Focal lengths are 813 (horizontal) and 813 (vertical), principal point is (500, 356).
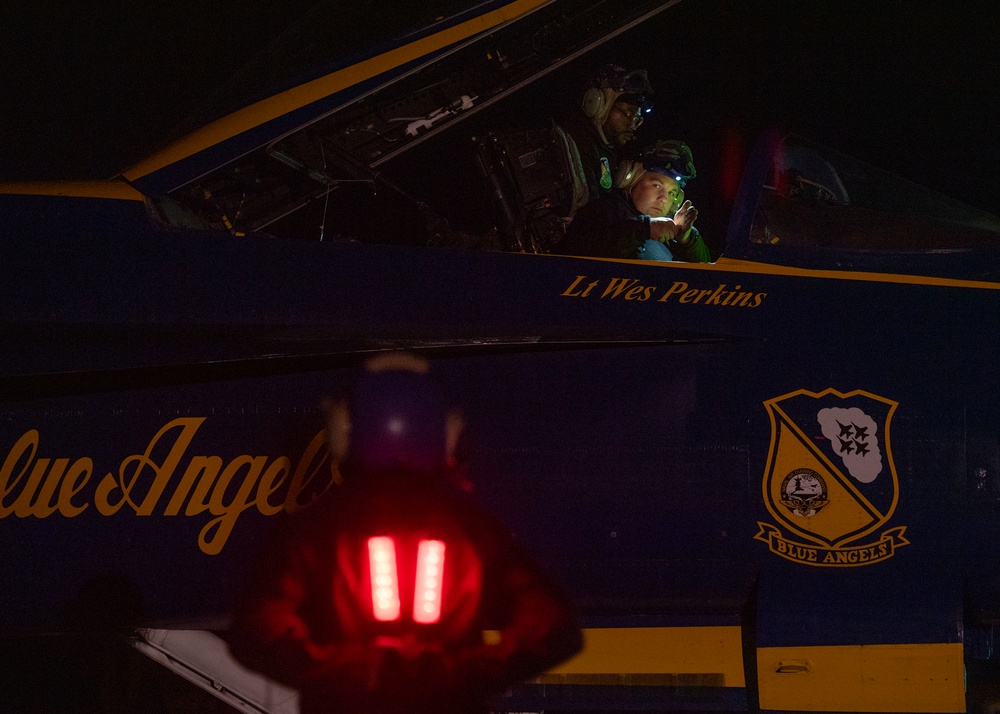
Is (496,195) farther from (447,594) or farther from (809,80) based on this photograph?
(447,594)

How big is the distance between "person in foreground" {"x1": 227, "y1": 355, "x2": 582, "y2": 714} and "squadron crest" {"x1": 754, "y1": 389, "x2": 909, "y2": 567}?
0.90 metres

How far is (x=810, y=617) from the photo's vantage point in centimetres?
266

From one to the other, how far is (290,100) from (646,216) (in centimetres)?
142

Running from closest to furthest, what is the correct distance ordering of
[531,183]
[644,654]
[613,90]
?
[644,654]
[531,183]
[613,90]

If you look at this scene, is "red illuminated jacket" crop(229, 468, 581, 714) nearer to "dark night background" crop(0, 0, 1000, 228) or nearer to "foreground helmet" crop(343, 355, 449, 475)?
"foreground helmet" crop(343, 355, 449, 475)

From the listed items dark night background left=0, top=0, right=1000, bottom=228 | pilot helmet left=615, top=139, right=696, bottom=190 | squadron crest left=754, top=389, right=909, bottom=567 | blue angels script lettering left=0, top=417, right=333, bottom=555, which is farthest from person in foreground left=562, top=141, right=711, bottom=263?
blue angels script lettering left=0, top=417, right=333, bottom=555

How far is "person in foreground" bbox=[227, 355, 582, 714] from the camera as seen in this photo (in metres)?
1.74

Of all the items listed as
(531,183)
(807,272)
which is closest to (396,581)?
(807,272)

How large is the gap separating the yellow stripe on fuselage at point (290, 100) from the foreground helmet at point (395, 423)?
126cm

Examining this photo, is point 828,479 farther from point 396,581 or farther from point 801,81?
point 801,81

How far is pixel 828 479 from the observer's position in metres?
2.63

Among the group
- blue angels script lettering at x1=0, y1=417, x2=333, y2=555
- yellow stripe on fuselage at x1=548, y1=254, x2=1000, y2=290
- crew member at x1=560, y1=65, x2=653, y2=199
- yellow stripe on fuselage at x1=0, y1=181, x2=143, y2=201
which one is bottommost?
blue angels script lettering at x1=0, y1=417, x2=333, y2=555

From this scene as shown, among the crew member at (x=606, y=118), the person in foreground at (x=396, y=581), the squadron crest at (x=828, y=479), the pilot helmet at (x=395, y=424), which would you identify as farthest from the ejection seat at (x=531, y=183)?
the pilot helmet at (x=395, y=424)

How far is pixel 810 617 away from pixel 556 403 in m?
1.09
